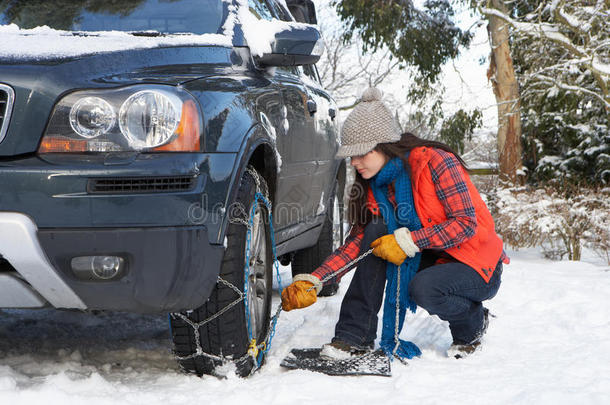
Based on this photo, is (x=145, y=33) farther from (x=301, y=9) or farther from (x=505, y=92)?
(x=505, y=92)

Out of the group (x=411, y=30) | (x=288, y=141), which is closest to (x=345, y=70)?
(x=411, y=30)

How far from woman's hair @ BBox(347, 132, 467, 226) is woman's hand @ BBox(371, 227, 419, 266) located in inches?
10.8

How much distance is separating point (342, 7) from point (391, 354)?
512 inches

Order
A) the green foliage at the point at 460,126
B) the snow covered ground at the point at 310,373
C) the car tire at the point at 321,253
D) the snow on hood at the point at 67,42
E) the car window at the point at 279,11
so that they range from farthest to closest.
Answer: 1. the green foliage at the point at 460,126
2. the car tire at the point at 321,253
3. the car window at the point at 279,11
4. the snow covered ground at the point at 310,373
5. the snow on hood at the point at 67,42

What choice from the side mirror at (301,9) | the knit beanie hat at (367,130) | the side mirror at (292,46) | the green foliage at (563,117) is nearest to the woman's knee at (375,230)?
the knit beanie hat at (367,130)

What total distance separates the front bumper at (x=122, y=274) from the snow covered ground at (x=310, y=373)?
14.3 inches

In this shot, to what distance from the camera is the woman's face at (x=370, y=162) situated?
2.97 meters

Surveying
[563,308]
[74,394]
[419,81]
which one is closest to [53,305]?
[74,394]

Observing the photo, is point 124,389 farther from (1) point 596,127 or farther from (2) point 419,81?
(2) point 419,81

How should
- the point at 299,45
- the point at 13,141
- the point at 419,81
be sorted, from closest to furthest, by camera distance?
the point at 13,141, the point at 299,45, the point at 419,81

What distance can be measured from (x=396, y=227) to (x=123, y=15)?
155 centimetres

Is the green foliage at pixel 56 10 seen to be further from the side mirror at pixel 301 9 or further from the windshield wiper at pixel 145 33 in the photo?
the side mirror at pixel 301 9

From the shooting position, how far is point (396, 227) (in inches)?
121

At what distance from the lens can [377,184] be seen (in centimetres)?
307
